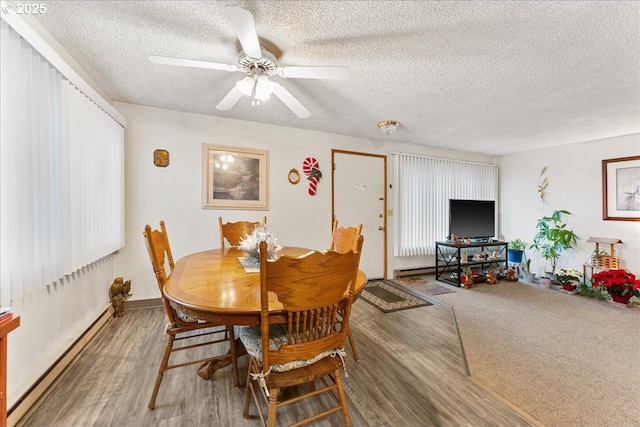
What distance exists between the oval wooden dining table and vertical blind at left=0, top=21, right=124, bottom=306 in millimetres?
755

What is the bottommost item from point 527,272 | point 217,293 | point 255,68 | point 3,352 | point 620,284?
point 527,272

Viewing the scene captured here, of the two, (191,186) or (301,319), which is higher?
(191,186)

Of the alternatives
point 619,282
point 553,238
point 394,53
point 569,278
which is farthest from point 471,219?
point 394,53

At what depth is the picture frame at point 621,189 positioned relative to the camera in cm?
365

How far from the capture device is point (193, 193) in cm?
318

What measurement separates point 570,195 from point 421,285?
2.99m

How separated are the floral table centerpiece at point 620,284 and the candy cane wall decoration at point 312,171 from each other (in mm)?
4182

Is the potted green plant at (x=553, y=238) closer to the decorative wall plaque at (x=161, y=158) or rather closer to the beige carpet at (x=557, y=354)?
the beige carpet at (x=557, y=354)

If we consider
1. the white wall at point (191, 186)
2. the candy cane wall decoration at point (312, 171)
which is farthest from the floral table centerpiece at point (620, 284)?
the candy cane wall decoration at point (312, 171)

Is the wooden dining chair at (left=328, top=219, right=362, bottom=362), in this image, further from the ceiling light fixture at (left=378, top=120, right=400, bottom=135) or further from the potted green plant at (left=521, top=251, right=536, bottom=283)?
the potted green plant at (left=521, top=251, right=536, bottom=283)

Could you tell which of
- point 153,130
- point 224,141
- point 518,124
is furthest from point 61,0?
point 518,124

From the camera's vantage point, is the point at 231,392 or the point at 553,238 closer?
the point at 231,392

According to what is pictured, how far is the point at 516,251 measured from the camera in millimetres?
4711

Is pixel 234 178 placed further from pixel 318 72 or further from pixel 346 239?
pixel 318 72
